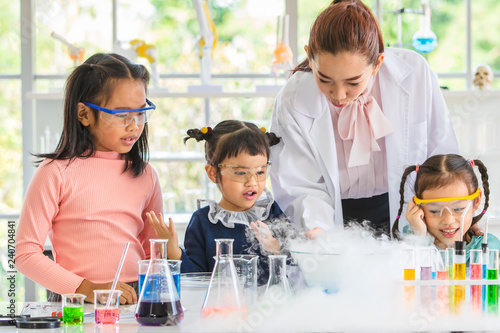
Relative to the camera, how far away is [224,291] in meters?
1.39

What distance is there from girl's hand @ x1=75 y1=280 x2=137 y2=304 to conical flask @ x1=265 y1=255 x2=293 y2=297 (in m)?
0.41

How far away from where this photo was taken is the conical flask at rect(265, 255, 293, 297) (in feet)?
4.60

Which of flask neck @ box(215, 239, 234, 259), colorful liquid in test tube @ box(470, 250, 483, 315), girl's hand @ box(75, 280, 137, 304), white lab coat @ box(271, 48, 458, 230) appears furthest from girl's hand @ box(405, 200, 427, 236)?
girl's hand @ box(75, 280, 137, 304)

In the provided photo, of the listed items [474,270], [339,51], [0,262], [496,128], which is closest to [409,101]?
[339,51]

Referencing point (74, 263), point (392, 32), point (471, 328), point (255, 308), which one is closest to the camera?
point (471, 328)

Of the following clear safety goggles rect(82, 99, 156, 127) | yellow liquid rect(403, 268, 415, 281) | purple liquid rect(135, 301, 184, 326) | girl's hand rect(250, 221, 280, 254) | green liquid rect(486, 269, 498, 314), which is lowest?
purple liquid rect(135, 301, 184, 326)

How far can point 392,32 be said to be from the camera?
4.61 m

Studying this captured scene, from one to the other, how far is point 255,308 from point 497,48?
13.1 feet

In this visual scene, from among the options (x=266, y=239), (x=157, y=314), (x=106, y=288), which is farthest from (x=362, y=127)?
(x=157, y=314)

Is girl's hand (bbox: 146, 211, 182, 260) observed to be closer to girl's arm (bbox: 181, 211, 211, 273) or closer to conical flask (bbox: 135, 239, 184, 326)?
girl's arm (bbox: 181, 211, 211, 273)

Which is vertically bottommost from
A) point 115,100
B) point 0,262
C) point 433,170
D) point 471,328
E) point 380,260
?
point 0,262

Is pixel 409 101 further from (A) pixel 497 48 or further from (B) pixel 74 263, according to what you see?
(A) pixel 497 48

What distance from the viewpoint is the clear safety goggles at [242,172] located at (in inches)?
83.0

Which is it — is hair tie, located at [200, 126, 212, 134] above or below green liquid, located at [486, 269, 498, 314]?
above
